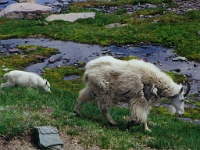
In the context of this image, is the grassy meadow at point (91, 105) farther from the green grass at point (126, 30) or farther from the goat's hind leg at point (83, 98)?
the goat's hind leg at point (83, 98)

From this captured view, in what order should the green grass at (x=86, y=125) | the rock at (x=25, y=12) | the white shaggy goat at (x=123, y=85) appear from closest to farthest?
the green grass at (x=86, y=125) → the white shaggy goat at (x=123, y=85) → the rock at (x=25, y=12)

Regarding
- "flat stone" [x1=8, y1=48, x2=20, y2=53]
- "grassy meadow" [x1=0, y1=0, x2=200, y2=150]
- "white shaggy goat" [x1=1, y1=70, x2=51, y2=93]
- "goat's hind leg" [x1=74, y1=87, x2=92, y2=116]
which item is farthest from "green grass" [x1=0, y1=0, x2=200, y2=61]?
"goat's hind leg" [x1=74, y1=87, x2=92, y2=116]

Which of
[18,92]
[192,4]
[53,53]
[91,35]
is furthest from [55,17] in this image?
[18,92]

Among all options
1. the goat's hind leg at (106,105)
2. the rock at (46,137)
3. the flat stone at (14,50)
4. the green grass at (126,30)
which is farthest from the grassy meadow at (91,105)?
the flat stone at (14,50)

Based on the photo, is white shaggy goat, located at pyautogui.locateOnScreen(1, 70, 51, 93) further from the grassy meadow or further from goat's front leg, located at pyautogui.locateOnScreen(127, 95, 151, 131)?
goat's front leg, located at pyautogui.locateOnScreen(127, 95, 151, 131)

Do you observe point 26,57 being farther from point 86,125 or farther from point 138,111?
point 86,125

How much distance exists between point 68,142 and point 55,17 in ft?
95.8

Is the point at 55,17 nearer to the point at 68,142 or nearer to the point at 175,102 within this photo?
the point at 175,102

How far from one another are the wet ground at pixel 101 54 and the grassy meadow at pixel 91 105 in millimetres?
753

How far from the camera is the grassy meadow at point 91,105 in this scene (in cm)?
1088

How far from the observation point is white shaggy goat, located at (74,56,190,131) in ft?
40.2

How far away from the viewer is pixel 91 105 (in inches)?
571

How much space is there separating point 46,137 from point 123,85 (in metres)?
3.23

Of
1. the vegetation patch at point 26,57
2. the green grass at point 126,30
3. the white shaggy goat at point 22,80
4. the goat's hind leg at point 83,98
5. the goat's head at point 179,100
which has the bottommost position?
the vegetation patch at point 26,57
